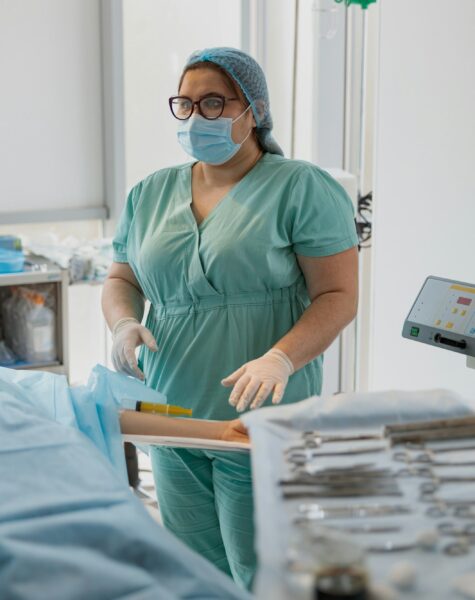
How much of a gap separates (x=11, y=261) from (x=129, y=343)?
4.75 ft

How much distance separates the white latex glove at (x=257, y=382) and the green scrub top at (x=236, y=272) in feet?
0.54

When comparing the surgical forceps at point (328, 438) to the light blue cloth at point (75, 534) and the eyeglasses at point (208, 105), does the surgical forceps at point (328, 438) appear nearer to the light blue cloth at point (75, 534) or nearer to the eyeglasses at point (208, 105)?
the light blue cloth at point (75, 534)

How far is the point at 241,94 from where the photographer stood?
186 centimetres

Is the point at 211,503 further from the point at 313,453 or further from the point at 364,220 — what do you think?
the point at 364,220

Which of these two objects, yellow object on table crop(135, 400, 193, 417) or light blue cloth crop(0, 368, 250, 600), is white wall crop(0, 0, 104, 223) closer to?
yellow object on table crop(135, 400, 193, 417)

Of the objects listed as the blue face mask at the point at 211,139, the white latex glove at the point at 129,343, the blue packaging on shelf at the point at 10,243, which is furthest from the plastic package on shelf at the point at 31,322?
the blue face mask at the point at 211,139

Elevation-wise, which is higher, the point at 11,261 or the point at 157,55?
the point at 157,55

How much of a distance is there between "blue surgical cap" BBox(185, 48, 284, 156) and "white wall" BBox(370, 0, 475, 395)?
19.7 inches

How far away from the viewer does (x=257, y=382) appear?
1593 millimetres

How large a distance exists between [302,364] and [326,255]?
0.21 m

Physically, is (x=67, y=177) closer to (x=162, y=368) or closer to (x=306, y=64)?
(x=306, y=64)

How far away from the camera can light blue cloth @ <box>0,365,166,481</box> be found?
65.3 inches

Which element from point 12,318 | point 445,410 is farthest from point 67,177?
point 445,410

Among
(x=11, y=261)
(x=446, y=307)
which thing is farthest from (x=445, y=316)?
(x=11, y=261)
